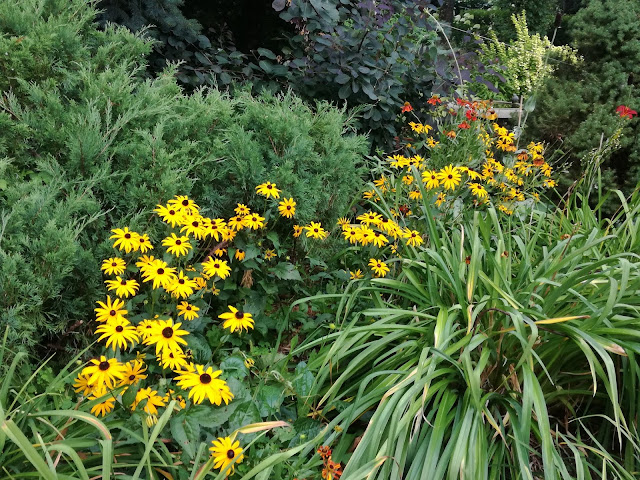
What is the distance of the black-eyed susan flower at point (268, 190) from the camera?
2.12 meters

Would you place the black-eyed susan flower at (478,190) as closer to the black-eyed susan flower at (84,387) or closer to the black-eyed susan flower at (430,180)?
the black-eyed susan flower at (430,180)

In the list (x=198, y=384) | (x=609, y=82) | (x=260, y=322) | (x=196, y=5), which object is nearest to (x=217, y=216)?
(x=260, y=322)

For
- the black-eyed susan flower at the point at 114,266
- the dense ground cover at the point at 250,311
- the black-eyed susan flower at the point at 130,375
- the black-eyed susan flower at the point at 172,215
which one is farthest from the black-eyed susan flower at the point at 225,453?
the black-eyed susan flower at the point at 172,215

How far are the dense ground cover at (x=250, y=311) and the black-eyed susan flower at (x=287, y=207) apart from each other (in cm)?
1

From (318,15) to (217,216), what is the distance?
1.75 meters

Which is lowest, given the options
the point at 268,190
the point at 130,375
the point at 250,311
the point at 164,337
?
the point at 250,311

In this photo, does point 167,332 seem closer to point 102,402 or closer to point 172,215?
point 102,402

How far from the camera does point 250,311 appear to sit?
7.16ft

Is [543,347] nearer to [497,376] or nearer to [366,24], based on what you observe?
[497,376]

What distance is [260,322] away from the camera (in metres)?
2.22

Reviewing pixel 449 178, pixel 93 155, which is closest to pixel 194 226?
pixel 93 155

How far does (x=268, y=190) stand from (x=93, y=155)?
2.20 ft

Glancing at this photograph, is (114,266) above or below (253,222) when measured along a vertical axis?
below

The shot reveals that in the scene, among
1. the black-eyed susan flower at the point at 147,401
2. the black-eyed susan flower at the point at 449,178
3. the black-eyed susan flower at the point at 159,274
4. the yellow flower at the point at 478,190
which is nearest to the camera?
the black-eyed susan flower at the point at 147,401
